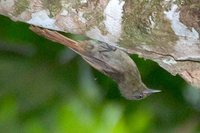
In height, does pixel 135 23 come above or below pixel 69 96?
above

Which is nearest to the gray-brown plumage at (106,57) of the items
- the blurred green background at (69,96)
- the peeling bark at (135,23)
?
the peeling bark at (135,23)

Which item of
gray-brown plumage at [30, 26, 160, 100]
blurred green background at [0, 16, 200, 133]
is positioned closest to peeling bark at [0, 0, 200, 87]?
gray-brown plumage at [30, 26, 160, 100]

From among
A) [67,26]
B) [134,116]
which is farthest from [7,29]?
[67,26]

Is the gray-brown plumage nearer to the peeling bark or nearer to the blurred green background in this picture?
the peeling bark

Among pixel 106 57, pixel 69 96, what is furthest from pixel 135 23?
pixel 69 96

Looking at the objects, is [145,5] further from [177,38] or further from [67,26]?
[67,26]

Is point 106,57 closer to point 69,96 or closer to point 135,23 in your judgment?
point 135,23

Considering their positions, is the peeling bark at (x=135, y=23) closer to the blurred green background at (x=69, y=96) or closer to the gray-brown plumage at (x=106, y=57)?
the gray-brown plumage at (x=106, y=57)
